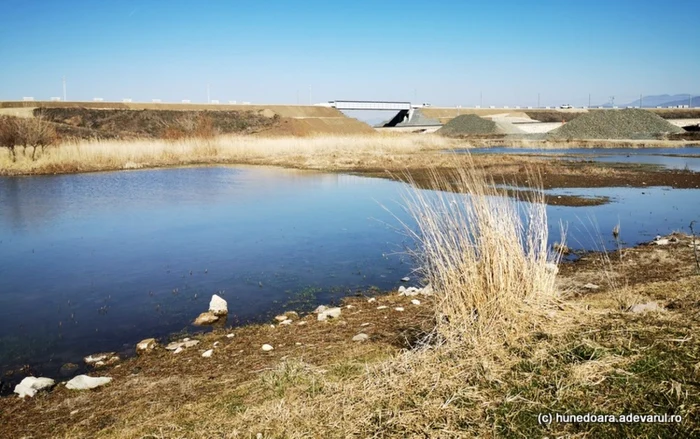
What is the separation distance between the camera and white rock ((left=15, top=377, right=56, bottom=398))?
4780 millimetres

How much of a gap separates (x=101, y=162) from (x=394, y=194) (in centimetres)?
1845

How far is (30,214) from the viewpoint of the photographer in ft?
49.1

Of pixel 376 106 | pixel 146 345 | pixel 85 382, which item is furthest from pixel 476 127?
pixel 85 382

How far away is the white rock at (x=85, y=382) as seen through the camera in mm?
4839

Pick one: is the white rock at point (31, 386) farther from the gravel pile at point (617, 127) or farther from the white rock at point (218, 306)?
the gravel pile at point (617, 127)

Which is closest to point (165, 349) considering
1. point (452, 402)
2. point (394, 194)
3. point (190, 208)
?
point (452, 402)

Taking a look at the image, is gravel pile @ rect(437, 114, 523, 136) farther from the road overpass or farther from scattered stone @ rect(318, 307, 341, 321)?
scattered stone @ rect(318, 307, 341, 321)

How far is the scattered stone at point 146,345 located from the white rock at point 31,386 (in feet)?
3.45

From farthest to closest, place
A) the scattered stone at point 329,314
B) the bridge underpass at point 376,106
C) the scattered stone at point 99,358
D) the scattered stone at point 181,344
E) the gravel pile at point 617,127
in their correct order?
the bridge underpass at point 376,106, the gravel pile at point 617,127, the scattered stone at point 329,314, the scattered stone at point 181,344, the scattered stone at point 99,358

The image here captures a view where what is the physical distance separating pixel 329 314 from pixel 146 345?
227 centimetres

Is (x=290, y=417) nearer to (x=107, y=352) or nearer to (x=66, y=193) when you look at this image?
(x=107, y=352)

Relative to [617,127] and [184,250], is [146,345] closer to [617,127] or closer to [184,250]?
[184,250]

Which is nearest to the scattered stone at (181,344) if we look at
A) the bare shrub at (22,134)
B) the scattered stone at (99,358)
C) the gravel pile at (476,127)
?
the scattered stone at (99,358)

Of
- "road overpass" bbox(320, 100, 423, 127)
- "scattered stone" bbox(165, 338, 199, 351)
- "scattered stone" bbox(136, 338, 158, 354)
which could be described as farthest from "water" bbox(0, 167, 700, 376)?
"road overpass" bbox(320, 100, 423, 127)
